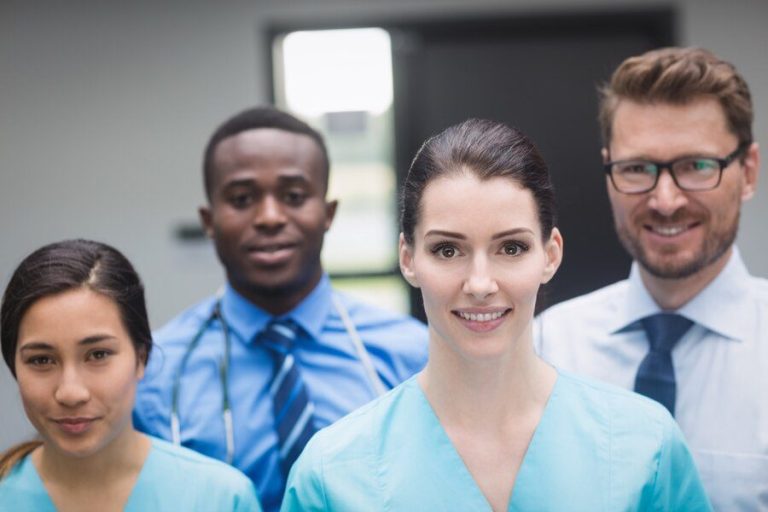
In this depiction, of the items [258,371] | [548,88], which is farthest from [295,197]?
[548,88]

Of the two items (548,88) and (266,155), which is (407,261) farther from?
(548,88)

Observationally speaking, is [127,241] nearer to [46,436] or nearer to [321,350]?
[321,350]

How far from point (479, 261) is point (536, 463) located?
0.33 metres

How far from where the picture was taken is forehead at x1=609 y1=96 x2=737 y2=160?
1817 mm

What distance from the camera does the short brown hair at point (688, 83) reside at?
1.84 meters

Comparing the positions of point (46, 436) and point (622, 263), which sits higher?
A: point (46, 436)

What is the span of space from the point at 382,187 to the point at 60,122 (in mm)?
1318

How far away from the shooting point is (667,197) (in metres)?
1.79

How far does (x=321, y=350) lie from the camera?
6.63 feet

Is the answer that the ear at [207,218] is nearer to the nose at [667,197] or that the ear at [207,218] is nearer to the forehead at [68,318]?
the forehead at [68,318]

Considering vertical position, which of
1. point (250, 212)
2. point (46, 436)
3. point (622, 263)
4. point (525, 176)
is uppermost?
point (525, 176)

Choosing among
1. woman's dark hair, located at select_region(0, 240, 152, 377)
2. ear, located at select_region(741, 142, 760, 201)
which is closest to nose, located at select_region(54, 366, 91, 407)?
woman's dark hair, located at select_region(0, 240, 152, 377)

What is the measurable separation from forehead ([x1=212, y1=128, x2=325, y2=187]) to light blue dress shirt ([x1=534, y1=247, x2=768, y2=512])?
60 centimetres

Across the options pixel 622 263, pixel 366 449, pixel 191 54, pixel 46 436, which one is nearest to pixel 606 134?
pixel 366 449
